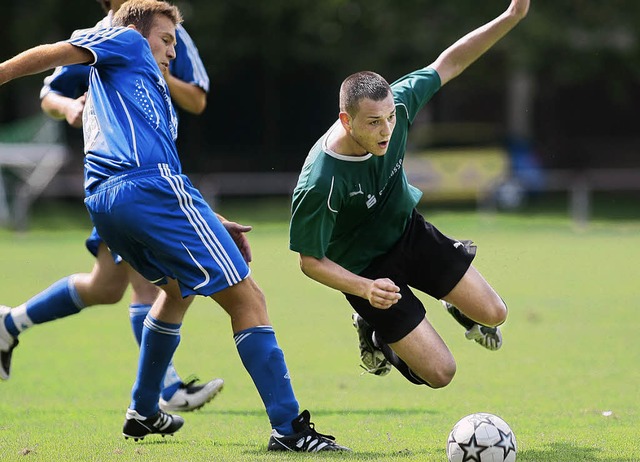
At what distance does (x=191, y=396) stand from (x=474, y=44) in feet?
8.49

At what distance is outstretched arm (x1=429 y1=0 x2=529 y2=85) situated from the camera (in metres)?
6.20

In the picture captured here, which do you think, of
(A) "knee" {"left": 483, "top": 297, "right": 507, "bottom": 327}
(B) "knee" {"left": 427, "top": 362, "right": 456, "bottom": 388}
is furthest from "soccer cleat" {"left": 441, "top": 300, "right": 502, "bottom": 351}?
(B) "knee" {"left": 427, "top": 362, "right": 456, "bottom": 388}

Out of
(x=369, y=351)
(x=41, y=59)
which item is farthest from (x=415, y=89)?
(x=41, y=59)

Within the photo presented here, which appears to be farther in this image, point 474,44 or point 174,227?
point 474,44

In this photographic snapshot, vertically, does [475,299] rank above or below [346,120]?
below

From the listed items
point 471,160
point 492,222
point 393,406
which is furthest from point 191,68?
point 471,160

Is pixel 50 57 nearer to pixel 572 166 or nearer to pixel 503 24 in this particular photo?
pixel 503 24

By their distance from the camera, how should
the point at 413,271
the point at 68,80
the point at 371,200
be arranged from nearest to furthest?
the point at 371,200 → the point at 413,271 → the point at 68,80

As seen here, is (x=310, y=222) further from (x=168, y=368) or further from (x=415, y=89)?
(x=168, y=368)

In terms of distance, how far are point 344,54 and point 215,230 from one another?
21502 millimetres

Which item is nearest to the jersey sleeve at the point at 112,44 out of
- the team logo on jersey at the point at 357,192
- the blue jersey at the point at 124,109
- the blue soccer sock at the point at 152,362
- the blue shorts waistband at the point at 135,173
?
the blue jersey at the point at 124,109

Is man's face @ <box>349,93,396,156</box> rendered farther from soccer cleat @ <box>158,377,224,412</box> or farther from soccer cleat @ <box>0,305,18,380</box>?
soccer cleat @ <box>0,305,18,380</box>

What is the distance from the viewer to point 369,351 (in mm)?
6352

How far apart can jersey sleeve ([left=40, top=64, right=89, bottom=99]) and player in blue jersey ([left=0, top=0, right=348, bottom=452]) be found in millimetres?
1289
